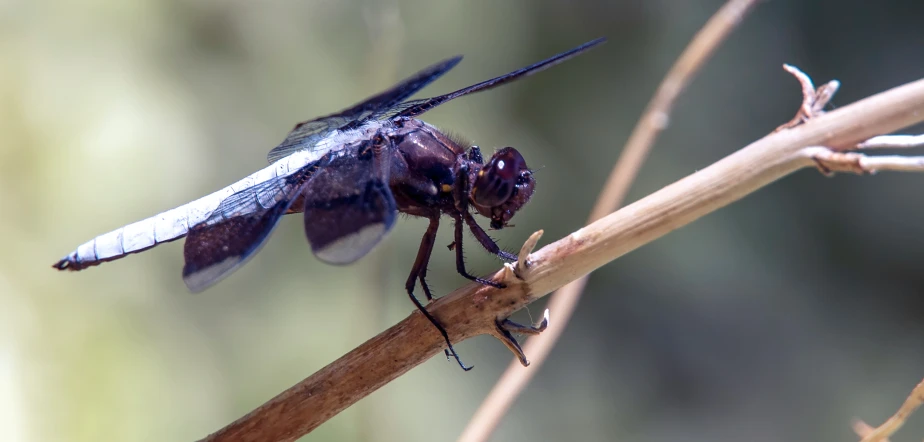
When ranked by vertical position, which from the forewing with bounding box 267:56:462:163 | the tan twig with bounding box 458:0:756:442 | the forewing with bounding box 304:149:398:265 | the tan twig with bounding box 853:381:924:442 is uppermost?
the forewing with bounding box 267:56:462:163

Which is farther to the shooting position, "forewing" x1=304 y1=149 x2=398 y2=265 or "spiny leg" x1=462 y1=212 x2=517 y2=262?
"spiny leg" x1=462 y1=212 x2=517 y2=262

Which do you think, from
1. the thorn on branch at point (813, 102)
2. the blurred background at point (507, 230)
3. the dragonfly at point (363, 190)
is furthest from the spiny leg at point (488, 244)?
the blurred background at point (507, 230)

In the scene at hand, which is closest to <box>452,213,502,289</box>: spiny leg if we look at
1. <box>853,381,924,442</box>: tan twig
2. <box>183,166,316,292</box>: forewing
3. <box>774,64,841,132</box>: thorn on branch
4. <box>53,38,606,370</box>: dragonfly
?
<box>53,38,606,370</box>: dragonfly

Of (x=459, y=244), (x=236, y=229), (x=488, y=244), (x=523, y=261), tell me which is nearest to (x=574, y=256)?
(x=523, y=261)

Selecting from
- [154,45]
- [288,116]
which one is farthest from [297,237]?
[154,45]

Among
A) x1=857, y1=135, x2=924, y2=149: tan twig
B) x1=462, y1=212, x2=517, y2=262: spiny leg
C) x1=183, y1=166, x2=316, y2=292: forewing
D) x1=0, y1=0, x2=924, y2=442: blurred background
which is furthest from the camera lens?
x1=0, y1=0, x2=924, y2=442: blurred background

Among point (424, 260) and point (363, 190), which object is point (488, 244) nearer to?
point (424, 260)

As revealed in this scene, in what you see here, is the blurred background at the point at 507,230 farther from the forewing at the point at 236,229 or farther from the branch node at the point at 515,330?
the branch node at the point at 515,330

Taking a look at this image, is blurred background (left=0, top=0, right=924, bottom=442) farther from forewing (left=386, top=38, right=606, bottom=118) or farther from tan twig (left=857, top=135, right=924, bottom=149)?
tan twig (left=857, top=135, right=924, bottom=149)
